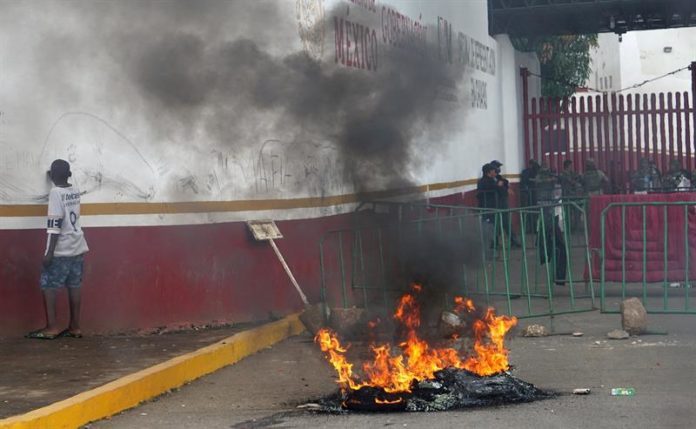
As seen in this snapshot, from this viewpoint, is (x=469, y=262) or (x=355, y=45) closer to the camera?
(x=469, y=262)

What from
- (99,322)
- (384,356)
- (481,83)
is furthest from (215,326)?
(481,83)

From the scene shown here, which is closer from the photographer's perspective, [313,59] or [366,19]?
[313,59]

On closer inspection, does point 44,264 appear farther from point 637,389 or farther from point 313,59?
point 637,389

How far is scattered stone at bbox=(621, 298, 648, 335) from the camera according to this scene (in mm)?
9109

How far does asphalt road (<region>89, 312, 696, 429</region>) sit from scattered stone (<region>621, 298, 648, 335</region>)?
0.16m

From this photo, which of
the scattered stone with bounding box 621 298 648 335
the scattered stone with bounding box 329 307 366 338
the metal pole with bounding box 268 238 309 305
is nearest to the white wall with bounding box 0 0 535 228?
the metal pole with bounding box 268 238 309 305

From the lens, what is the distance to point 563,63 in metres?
27.1

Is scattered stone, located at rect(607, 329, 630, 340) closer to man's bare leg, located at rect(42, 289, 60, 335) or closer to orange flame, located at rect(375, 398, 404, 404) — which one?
orange flame, located at rect(375, 398, 404, 404)

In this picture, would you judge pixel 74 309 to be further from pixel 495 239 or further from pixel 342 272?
pixel 495 239

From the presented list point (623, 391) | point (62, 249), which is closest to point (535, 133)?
point (62, 249)

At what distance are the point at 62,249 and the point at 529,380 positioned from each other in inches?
140

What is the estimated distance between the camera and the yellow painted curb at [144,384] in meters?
6.09

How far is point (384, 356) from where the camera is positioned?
6.90 metres

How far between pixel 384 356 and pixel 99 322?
2.97 m
